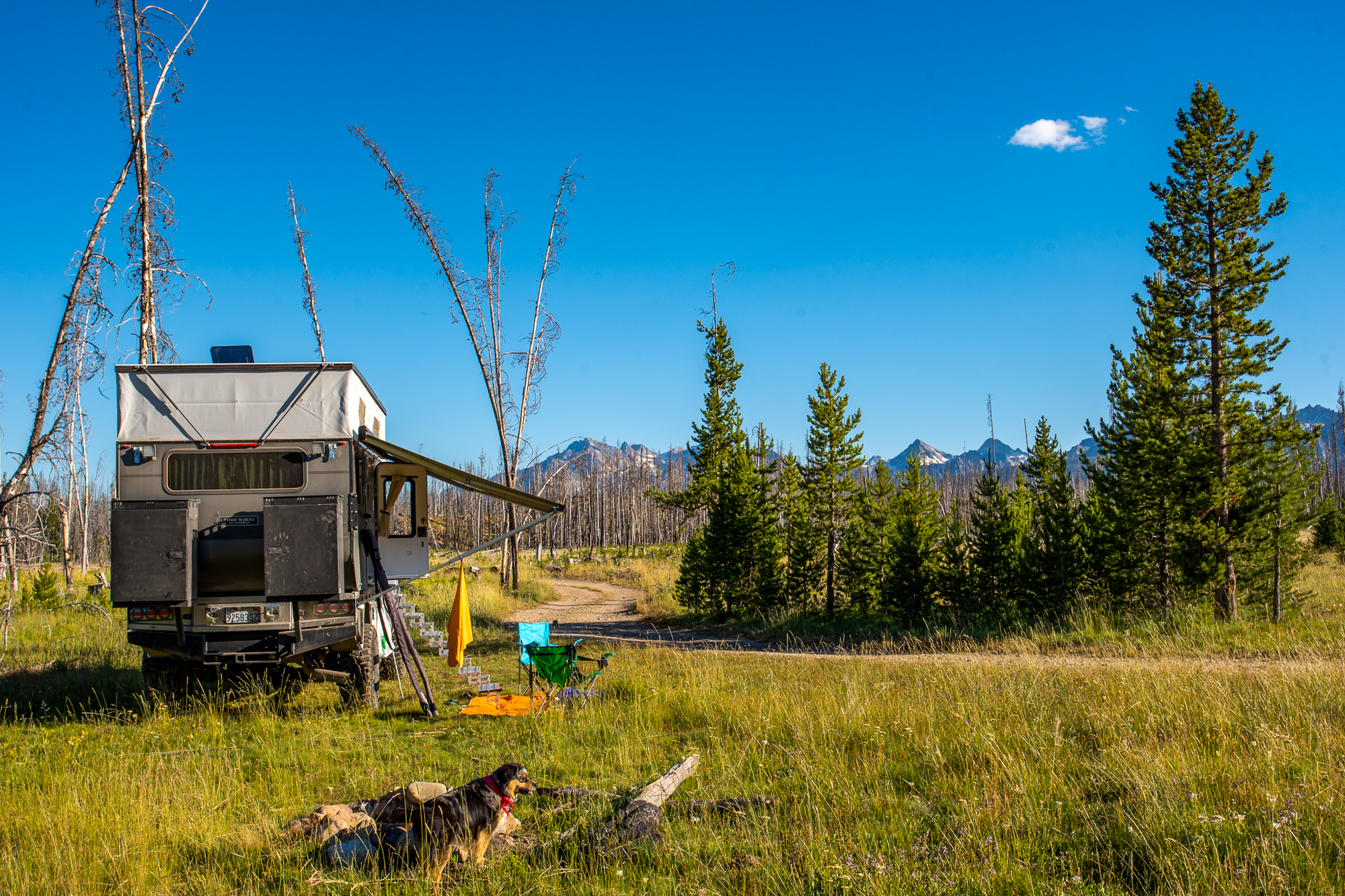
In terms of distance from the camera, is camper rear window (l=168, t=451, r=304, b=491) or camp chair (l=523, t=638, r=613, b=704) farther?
camp chair (l=523, t=638, r=613, b=704)

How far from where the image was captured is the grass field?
4082 millimetres

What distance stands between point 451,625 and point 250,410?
3.31m

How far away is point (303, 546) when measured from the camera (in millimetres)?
7465

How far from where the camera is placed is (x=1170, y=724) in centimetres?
625

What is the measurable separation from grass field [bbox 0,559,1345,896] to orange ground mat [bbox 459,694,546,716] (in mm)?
169

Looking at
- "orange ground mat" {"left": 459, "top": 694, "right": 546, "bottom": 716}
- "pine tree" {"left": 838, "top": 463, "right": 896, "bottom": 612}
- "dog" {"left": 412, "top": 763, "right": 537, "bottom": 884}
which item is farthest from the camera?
"pine tree" {"left": 838, "top": 463, "right": 896, "bottom": 612}

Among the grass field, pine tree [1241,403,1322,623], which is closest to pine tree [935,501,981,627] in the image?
pine tree [1241,403,1322,623]

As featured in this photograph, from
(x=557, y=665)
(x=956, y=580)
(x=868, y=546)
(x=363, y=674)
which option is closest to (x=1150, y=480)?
(x=956, y=580)

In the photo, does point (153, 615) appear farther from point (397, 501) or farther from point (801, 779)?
point (801, 779)

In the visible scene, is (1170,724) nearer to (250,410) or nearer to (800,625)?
(250,410)

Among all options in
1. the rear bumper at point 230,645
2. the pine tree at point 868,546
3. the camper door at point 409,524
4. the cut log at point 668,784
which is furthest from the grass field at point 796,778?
the pine tree at point 868,546

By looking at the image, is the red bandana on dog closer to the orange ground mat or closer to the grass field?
the grass field

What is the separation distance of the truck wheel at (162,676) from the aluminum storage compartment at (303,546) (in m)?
2.11

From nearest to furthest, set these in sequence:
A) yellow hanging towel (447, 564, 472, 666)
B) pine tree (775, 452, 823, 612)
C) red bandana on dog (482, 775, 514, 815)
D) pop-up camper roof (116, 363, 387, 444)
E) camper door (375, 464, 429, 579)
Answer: red bandana on dog (482, 775, 514, 815), pop-up camper roof (116, 363, 387, 444), yellow hanging towel (447, 564, 472, 666), camper door (375, 464, 429, 579), pine tree (775, 452, 823, 612)
